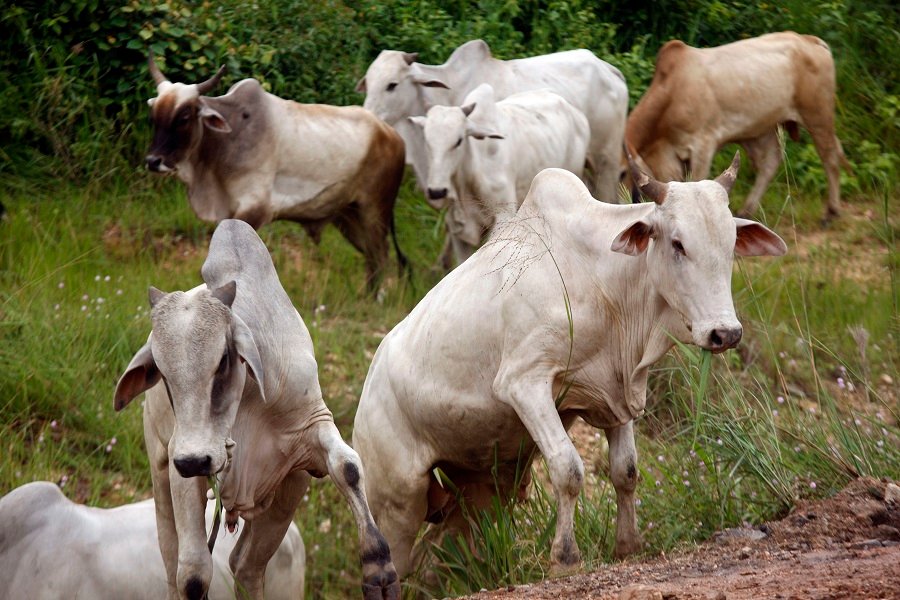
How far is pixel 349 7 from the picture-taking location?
1125cm

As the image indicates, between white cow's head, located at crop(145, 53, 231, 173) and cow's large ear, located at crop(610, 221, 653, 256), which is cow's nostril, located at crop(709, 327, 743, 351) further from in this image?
white cow's head, located at crop(145, 53, 231, 173)

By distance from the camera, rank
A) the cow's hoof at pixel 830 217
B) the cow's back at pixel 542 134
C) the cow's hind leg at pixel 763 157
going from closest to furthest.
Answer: the cow's back at pixel 542 134
the cow's hind leg at pixel 763 157
the cow's hoof at pixel 830 217

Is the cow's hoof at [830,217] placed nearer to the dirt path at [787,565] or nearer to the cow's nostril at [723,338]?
the dirt path at [787,565]

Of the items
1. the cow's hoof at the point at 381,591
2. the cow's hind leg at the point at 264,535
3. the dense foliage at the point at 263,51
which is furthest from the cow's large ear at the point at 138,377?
the dense foliage at the point at 263,51

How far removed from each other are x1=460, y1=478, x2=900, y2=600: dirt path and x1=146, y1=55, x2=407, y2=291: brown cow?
16.3 ft

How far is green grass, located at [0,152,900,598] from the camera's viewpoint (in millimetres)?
5359

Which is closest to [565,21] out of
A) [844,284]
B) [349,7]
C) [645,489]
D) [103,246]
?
[349,7]

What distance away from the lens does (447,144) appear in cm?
893

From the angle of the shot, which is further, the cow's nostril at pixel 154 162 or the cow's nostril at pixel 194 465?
the cow's nostril at pixel 154 162

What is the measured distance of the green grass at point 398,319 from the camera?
5.36 m

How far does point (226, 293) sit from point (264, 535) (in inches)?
44.0

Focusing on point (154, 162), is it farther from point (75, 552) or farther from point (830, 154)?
point (830, 154)

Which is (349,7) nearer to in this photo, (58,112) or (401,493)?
(58,112)

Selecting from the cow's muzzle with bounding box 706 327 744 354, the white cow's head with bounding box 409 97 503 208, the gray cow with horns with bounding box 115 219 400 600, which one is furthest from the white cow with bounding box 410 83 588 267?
the cow's muzzle with bounding box 706 327 744 354
